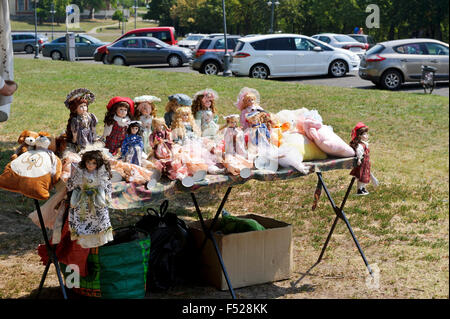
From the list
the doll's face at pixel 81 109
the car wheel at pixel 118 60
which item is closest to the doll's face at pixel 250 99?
the doll's face at pixel 81 109

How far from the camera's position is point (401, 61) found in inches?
651

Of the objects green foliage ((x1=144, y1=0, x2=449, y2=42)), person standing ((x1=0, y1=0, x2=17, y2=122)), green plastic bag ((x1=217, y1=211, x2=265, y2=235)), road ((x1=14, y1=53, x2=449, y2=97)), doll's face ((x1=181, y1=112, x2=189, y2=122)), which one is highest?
green foliage ((x1=144, y1=0, x2=449, y2=42))

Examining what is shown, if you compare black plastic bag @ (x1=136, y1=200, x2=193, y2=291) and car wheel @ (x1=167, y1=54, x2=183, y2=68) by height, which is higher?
car wheel @ (x1=167, y1=54, x2=183, y2=68)

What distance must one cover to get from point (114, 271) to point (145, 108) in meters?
1.42

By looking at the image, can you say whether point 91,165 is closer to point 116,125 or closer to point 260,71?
point 116,125

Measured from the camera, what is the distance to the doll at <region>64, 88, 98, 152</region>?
4.69m

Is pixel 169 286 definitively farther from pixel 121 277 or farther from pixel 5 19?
pixel 5 19

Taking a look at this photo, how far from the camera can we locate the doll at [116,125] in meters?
5.07

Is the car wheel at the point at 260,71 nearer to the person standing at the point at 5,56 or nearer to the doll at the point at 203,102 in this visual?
the doll at the point at 203,102

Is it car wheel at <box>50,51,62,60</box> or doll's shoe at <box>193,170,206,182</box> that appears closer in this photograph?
doll's shoe at <box>193,170,206,182</box>

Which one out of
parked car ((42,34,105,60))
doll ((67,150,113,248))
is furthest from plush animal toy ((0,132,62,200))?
parked car ((42,34,105,60))

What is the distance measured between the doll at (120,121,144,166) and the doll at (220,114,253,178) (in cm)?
62

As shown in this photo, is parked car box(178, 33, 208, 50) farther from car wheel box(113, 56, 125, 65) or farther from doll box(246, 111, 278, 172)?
doll box(246, 111, 278, 172)

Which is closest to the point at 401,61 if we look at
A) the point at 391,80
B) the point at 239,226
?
the point at 391,80
